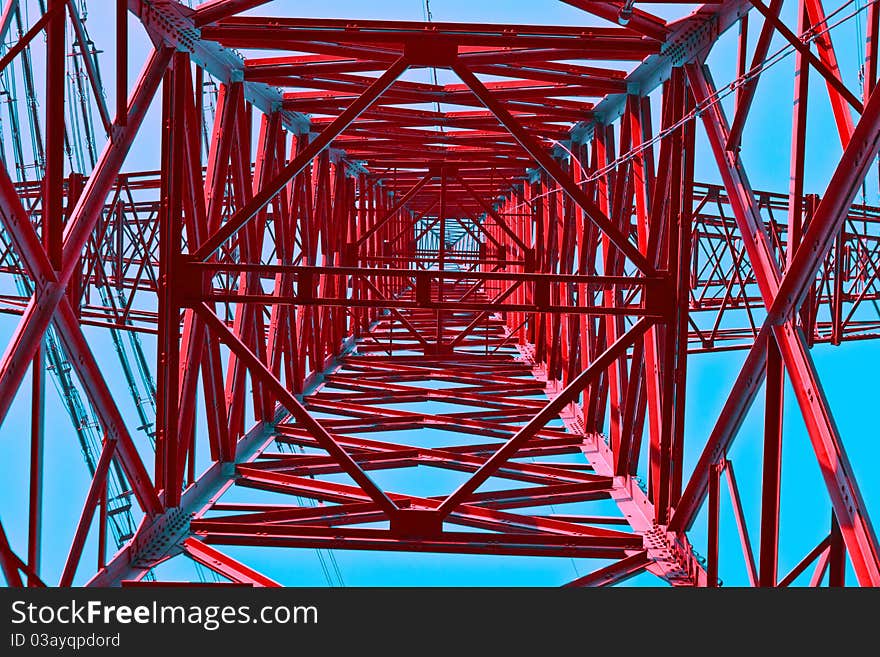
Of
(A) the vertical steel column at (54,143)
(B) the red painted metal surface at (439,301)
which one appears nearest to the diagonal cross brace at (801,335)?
(B) the red painted metal surface at (439,301)

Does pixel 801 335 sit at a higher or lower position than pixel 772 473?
higher

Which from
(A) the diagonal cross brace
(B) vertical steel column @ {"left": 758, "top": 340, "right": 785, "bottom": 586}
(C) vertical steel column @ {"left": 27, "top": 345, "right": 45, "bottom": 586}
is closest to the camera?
(A) the diagonal cross brace

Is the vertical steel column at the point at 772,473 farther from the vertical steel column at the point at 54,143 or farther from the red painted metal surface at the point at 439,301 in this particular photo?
the vertical steel column at the point at 54,143

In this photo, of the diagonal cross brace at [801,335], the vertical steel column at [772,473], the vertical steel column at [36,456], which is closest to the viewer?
the diagonal cross brace at [801,335]

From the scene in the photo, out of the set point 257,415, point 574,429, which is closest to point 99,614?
point 257,415

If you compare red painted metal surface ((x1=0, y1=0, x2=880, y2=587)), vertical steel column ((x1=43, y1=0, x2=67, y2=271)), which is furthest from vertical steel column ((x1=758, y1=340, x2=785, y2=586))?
vertical steel column ((x1=43, y1=0, x2=67, y2=271))

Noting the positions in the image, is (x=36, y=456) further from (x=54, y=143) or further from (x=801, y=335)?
(x=801, y=335)

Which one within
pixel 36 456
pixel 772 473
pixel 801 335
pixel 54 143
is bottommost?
pixel 772 473

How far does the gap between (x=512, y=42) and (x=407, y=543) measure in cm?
551

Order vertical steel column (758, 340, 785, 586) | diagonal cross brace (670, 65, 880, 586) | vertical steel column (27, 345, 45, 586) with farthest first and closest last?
1. vertical steel column (27, 345, 45, 586)
2. vertical steel column (758, 340, 785, 586)
3. diagonal cross brace (670, 65, 880, 586)

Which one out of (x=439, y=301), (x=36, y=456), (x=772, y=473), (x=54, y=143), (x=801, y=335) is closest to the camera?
(x=801, y=335)

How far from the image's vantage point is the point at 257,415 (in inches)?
518

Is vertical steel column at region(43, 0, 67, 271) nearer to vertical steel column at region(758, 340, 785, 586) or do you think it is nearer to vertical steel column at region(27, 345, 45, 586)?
vertical steel column at region(27, 345, 45, 586)

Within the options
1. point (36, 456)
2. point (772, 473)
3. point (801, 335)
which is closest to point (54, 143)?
point (36, 456)
